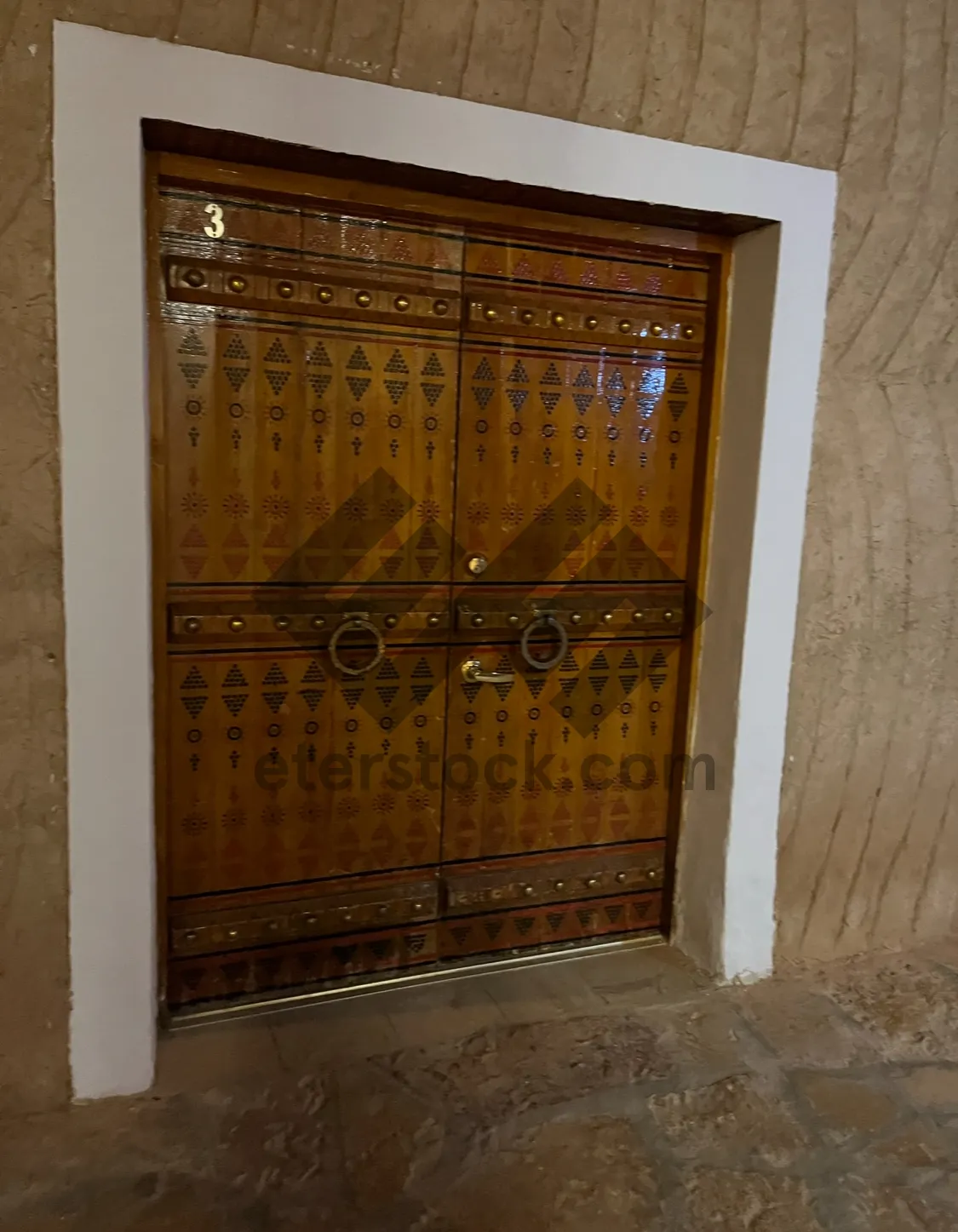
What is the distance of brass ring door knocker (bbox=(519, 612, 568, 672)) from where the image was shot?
193cm

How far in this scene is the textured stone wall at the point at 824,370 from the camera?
137 centimetres

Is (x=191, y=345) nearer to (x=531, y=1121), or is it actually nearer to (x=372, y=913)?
(x=372, y=913)

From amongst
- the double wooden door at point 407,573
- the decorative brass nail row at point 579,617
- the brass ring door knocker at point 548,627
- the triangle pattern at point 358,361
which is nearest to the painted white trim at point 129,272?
the double wooden door at point 407,573

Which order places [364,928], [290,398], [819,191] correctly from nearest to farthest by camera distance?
[290,398], [819,191], [364,928]

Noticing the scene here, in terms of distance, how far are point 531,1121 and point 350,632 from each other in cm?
99

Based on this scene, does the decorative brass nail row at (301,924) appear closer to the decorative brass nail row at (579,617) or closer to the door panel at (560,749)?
the door panel at (560,749)

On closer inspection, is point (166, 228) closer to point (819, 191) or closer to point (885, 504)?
point (819, 191)

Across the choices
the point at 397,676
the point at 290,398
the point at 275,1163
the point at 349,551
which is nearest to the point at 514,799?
the point at 397,676

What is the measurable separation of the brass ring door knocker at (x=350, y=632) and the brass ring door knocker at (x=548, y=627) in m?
0.33

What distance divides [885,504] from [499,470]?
91cm

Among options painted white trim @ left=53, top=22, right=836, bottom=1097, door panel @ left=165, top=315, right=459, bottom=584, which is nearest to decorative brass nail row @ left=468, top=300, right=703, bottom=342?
door panel @ left=165, top=315, right=459, bottom=584

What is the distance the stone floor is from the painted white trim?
19 centimetres

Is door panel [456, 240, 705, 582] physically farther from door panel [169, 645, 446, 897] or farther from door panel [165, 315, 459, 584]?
door panel [169, 645, 446, 897]

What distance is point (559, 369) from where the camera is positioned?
1.88 m
